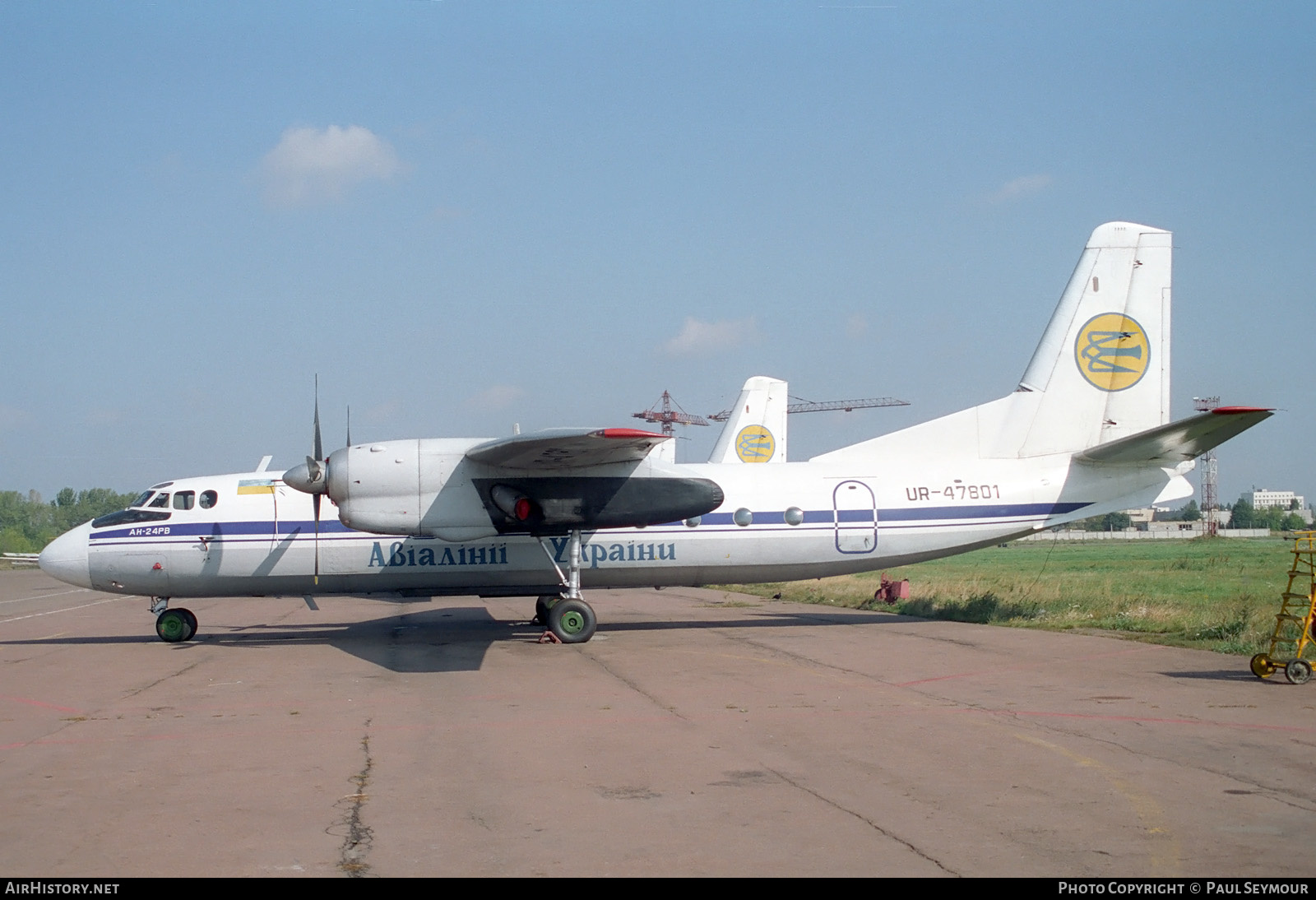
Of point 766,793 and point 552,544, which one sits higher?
point 552,544

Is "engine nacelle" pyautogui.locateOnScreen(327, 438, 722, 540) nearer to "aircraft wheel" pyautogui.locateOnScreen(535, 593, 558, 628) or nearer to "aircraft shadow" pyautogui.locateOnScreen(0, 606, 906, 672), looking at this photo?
"aircraft shadow" pyautogui.locateOnScreen(0, 606, 906, 672)

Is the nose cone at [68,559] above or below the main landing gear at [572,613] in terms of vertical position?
above

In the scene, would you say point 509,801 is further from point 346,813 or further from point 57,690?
point 57,690

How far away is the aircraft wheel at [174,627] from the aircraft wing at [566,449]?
6728 millimetres

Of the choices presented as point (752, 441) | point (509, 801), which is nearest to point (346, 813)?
point (509, 801)

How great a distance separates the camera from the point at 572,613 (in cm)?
1669

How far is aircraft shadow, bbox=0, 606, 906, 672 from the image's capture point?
15.6m

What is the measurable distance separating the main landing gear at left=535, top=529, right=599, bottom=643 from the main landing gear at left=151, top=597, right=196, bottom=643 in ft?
21.4

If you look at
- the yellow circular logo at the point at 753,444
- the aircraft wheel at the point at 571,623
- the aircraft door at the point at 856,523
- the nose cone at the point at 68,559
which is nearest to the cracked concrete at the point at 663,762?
the aircraft wheel at the point at 571,623

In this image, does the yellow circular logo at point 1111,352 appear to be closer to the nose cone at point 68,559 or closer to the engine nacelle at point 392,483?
the engine nacelle at point 392,483

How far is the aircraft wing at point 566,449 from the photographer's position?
564 inches

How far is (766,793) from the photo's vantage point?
23.5ft

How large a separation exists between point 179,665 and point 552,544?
6155 mm

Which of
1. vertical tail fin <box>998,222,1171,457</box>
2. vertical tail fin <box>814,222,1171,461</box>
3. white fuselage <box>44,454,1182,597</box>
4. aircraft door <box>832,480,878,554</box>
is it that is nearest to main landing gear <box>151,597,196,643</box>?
white fuselage <box>44,454,1182,597</box>
